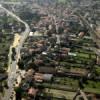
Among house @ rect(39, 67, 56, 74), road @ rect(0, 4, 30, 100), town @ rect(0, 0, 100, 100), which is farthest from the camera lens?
house @ rect(39, 67, 56, 74)

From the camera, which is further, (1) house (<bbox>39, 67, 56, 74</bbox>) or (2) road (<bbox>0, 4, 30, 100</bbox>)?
(1) house (<bbox>39, 67, 56, 74</bbox>)

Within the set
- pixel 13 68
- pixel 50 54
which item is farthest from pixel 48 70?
pixel 50 54

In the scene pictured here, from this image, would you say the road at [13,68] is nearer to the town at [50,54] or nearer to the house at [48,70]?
the town at [50,54]

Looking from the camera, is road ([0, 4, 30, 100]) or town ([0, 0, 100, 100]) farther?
town ([0, 0, 100, 100])

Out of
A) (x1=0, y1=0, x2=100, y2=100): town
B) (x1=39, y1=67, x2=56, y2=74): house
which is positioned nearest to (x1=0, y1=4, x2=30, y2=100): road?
(x1=0, y1=0, x2=100, y2=100): town

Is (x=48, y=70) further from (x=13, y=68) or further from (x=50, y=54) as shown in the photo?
(x=50, y=54)

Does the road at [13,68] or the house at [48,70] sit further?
the house at [48,70]

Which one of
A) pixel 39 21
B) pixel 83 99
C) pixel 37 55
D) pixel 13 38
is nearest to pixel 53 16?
pixel 39 21

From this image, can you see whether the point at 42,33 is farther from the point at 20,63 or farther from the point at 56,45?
the point at 20,63

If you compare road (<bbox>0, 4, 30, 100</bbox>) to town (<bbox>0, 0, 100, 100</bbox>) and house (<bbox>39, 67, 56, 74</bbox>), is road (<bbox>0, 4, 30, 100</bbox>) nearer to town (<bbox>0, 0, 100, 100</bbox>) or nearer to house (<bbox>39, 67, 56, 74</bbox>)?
town (<bbox>0, 0, 100, 100</bbox>)

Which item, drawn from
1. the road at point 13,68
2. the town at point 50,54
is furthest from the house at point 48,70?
the road at point 13,68

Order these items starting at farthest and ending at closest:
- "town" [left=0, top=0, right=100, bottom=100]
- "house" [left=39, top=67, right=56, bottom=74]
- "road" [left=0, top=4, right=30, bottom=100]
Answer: "house" [left=39, top=67, right=56, bottom=74] → "town" [left=0, top=0, right=100, bottom=100] → "road" [left=0, top=4, right=30, bottom=100]
